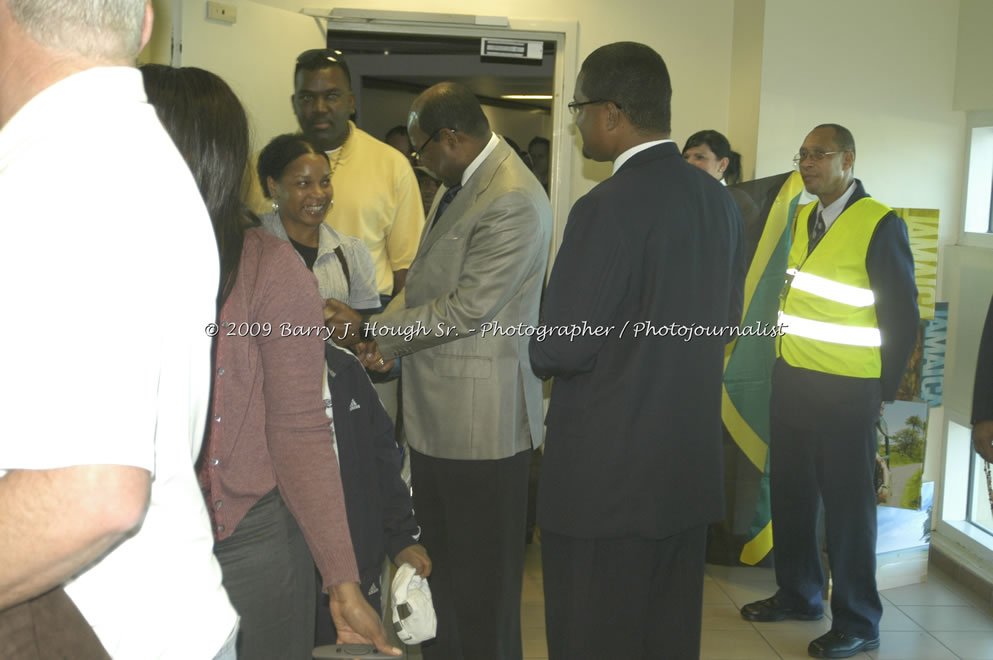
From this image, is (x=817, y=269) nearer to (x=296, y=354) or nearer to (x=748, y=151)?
(x=748, y=151)

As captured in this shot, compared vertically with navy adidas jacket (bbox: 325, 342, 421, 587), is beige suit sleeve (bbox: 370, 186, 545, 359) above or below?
above

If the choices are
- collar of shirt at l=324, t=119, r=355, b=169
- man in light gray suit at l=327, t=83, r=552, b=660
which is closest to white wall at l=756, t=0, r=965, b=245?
→ collar of shirt at l=324, t=119, r=355, b=169

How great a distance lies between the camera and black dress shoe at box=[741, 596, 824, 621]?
3654mm

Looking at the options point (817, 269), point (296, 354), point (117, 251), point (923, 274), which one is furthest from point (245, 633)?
point (923, 274)

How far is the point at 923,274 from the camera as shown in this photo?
4.07m

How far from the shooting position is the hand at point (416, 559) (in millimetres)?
1766

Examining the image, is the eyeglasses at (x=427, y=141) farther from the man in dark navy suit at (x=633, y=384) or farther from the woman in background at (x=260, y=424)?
the woman in background at (x=260, y=424)

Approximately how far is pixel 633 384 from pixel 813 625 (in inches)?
81.2

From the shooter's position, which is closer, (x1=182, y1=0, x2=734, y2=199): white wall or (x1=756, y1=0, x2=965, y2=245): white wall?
(x1=756, y1=0, x2=965, y2=245): white wall

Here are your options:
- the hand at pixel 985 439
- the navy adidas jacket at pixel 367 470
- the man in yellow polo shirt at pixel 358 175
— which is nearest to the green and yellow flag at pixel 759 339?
the hand at pixel 985 439

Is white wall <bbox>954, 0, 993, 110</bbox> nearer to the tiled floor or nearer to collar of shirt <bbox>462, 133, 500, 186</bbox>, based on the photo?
the tiled floor

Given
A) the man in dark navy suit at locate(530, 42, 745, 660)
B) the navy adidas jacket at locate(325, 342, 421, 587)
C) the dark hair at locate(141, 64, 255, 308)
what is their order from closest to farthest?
the dark hair at locate(141, 64, 255, 308) → the navy adidas jacket at locate(325, 342, 421, 587) → the man in dark navy suit at locate(530, 42, 745, 660)

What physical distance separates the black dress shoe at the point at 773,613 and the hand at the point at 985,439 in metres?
1.25

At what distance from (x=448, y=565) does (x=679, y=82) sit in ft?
10.4
